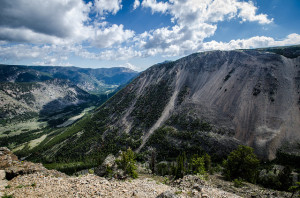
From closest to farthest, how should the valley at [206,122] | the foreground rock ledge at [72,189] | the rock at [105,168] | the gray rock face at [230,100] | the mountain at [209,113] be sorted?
1. the foreground rock ledge at [72,189]
2. the rock at [105,168]
3. the valley at [206,122]
4. the gray rock face at [230,100]
5. the mountain at [209,113]

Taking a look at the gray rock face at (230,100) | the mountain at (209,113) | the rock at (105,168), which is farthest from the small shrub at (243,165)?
the gray rock face at (230,100)

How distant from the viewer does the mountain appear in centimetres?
9108

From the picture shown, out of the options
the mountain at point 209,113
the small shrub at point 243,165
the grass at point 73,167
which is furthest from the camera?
the grass at point 73,167

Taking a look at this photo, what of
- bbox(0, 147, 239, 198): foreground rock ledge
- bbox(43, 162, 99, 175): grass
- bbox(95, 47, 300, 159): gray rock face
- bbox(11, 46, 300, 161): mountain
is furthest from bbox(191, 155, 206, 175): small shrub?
bbox(43, 162, 99, 175): grass

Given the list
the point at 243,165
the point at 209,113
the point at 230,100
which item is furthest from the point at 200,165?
the point at 230,100

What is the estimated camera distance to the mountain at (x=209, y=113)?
299 ft

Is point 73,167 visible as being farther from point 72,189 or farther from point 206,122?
point 72,189

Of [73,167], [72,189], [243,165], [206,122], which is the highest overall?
[72,189]

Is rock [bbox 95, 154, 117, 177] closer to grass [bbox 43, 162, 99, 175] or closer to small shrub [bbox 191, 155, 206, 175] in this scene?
small shrub [bbox 191, 155, 206, 175]

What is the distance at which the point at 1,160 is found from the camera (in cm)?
2994

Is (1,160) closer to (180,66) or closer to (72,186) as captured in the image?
(72,186)

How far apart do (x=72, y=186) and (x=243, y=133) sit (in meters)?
101

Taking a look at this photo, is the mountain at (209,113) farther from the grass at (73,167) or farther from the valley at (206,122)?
the grass at (73,167)

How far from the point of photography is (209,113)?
372 feet
